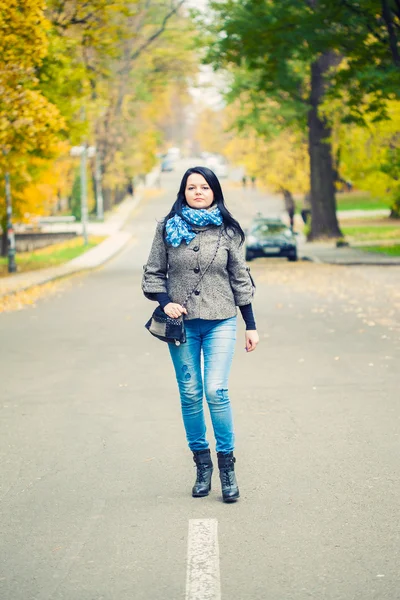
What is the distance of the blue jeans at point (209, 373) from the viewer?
634cm

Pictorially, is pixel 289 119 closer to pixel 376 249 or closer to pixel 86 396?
pixel 376 249

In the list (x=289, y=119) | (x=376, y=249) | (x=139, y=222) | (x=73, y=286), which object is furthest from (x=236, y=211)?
(x=73, y=286)

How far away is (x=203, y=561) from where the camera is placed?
5.08 meters

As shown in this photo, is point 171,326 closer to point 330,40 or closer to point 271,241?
point 330,40

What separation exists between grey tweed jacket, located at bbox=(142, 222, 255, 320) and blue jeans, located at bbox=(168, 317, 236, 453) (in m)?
0.10

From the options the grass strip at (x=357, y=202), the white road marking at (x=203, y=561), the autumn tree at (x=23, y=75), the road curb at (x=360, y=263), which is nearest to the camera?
the white road marking at (x=203, y=561)

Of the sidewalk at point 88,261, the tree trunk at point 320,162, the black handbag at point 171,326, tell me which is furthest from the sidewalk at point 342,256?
the black handbag at point 171,326

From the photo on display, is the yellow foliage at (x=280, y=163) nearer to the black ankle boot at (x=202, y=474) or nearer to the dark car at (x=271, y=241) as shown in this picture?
the dark car at (x=271, y=241)

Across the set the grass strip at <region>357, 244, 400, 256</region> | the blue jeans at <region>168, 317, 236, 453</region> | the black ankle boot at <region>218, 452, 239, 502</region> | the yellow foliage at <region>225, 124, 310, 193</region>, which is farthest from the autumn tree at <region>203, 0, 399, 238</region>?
the yellow foliage at <region>225, 124, 310, 193</region>

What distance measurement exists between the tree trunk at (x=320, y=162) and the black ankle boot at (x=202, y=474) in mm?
36315

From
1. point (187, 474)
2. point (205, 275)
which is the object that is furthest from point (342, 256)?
point (205, 275)

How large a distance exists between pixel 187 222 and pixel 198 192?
18 centimetres

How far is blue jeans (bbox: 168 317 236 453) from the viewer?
6336 millimetres

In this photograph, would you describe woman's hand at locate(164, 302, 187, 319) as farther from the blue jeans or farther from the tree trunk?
the tree trunk
